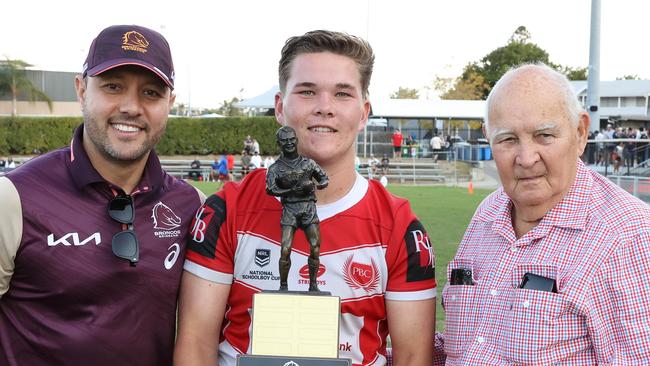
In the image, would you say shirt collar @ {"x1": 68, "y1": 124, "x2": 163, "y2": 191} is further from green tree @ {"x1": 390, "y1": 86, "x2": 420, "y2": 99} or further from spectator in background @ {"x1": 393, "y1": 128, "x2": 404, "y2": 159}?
green tree @ {"x1": 390, "y1": 86, "x2": 420, "y2": 99}

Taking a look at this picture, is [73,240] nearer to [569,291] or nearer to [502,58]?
[569,291]

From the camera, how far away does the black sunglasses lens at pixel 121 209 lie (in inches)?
118

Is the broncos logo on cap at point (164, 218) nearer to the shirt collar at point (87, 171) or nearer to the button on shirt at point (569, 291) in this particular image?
the shirt collar at point (87, 171)

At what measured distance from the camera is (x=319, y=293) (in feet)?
8.04

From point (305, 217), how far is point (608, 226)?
1134 mm

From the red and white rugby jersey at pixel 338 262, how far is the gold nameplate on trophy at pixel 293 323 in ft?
1.73

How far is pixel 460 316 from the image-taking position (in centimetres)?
297

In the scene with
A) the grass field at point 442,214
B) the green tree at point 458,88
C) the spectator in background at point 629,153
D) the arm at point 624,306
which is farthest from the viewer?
the green tree at point 458,88

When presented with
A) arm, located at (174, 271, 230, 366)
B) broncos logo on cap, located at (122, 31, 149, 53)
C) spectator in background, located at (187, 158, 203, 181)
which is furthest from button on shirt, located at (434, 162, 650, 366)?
spectator in background, located at (187, 158, 203, 181)

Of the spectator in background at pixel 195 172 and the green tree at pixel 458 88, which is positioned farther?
the green tree at pixel 458 88

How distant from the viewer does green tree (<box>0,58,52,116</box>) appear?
53.0m

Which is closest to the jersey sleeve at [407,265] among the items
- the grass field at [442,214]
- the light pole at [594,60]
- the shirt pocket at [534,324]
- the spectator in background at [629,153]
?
the shirt pocket at [534,324]

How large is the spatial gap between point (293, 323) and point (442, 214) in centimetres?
1406

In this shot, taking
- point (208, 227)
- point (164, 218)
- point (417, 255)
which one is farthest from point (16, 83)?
point (417, 255)
